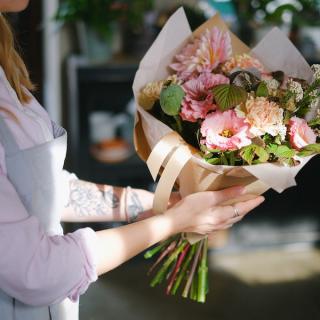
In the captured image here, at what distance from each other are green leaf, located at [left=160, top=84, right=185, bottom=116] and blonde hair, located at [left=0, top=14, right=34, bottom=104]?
27 centimetres

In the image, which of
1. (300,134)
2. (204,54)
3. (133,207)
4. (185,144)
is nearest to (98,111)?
(133,207)

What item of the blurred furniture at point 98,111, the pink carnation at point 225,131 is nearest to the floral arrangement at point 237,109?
the pink carnation at point 225,131

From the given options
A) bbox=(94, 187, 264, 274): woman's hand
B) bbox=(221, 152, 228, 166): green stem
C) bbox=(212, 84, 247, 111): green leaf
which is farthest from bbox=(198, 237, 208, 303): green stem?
bbox=(212, 84, 247, 111): green leaf

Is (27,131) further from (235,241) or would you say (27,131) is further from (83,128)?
(235,241)

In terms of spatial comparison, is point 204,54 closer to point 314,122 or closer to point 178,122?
point 178,122

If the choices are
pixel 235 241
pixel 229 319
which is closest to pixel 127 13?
pixel 235 241

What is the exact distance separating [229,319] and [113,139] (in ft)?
4.39

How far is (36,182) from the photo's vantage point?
0.94m

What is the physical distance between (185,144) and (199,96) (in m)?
0.10

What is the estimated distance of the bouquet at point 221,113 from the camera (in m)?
1.01

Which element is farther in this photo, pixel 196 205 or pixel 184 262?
pixel 184 262

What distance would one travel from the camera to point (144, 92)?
1.15 metres

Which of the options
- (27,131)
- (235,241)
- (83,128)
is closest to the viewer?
(27,131)

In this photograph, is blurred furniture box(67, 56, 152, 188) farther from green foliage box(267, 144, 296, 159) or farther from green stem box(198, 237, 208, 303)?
green foliage box(267, 144, 296, 159)
